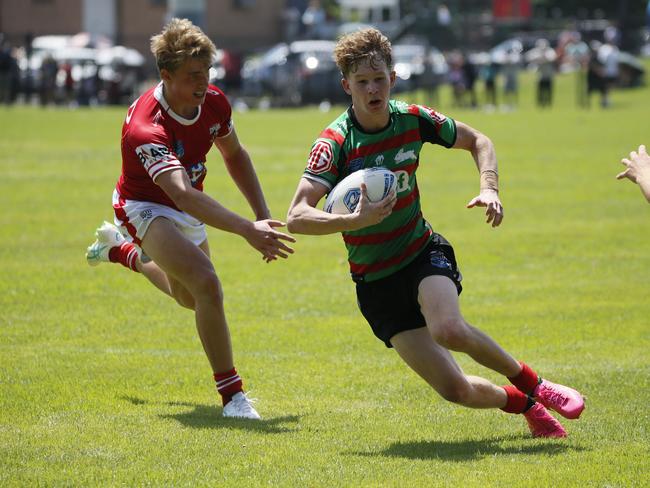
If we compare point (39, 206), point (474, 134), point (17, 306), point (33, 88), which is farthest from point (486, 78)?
point (474, 134)

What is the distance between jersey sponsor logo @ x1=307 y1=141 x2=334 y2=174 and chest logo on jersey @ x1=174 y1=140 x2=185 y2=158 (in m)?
1.18

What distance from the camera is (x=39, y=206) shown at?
57.8ft

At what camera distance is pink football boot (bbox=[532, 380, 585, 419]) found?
641 cm

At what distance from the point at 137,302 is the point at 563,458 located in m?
5.77

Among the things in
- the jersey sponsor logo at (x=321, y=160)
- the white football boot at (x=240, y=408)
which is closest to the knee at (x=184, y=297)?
the white football boot at (x=240, y=408)

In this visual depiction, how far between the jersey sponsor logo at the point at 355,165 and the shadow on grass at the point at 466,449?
5.00 ft

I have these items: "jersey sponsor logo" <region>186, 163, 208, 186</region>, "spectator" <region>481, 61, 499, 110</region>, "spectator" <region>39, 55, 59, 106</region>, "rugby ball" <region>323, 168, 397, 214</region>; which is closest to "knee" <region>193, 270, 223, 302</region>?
"jersey sponsor logo" <region>186, 163, 208, 186</region>

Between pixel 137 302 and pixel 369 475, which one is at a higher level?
pixel 369 475

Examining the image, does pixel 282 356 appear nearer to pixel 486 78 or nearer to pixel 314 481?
pixel 314 481

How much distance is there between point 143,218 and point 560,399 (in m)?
2.75

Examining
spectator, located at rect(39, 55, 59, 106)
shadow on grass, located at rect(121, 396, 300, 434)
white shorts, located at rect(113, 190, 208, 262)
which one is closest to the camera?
shadow on grass, located at rect(121, 396, 300, 434)

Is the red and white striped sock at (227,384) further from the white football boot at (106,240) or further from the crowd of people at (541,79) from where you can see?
the crowd of people at (541,79)

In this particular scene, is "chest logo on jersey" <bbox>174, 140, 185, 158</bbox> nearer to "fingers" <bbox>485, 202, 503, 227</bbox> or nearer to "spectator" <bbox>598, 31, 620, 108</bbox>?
"fingers" <bbox>485, 202, 503, 227</bbox>

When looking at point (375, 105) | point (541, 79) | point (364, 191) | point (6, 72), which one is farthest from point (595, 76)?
point (364, 191)
